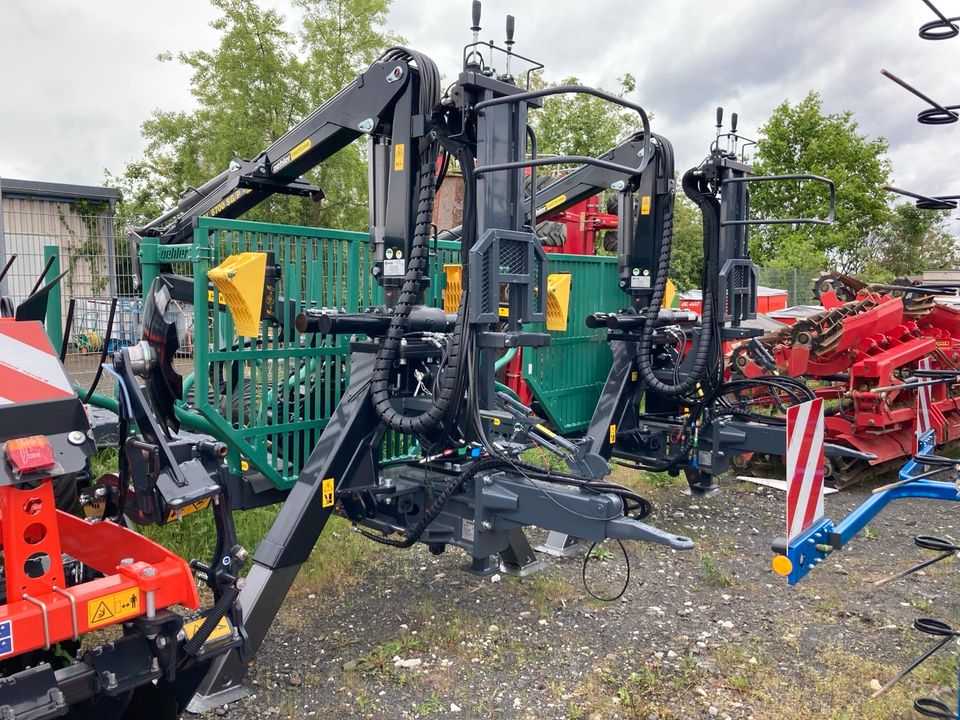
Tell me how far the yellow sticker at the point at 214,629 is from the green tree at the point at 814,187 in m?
26.8

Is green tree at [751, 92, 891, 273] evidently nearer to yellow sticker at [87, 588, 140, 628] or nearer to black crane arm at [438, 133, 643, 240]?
black crane arm at [438, 133, 643, 240]

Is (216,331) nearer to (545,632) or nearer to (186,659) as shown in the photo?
(186,659)

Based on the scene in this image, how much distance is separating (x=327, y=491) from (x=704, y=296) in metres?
3.46

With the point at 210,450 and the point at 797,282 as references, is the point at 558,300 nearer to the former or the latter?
the point at 210,450

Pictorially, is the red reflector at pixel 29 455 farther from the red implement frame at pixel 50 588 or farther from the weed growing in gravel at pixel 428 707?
the weed growing in gravel at pixel 428 707

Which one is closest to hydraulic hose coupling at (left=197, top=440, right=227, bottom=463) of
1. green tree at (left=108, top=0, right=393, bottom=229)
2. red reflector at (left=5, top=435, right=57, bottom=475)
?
red reflector at (left=5, top=435, right=57, bottom=475)

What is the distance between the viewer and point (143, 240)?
14.7 feet

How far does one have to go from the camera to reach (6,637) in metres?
2.06

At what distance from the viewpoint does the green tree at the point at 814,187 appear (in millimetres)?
27047

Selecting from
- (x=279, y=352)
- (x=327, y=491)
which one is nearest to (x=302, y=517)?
(x=327, y=491)

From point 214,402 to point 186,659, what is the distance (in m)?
1.84

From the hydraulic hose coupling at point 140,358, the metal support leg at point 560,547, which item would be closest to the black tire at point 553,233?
the metal support leg at point 560,547

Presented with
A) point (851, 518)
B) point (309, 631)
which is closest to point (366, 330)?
point (309, 631)

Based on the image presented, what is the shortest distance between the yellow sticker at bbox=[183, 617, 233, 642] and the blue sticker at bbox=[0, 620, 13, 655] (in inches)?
21.3
